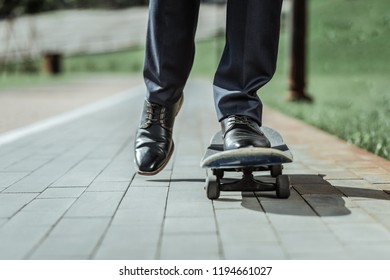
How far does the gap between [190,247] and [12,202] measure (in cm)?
106

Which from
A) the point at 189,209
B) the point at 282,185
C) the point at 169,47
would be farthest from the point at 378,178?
the point at 169,47

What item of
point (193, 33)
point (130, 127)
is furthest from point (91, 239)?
point (130, 127)

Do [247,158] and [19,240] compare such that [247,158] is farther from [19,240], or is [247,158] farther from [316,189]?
[19,240]

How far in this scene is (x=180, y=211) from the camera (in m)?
2.42

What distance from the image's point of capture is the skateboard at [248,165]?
2.46 meters

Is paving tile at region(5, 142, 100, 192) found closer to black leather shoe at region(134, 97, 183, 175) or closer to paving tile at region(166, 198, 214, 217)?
black leather shoe at region(134, 97, 183, 175)

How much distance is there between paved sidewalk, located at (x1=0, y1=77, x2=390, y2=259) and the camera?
194cm

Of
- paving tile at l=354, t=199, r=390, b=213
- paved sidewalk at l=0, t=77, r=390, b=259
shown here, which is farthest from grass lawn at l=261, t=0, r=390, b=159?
paving tile at l=354, t=199, r=390, b=213

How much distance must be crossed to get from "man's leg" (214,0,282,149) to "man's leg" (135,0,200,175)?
0.67 ft

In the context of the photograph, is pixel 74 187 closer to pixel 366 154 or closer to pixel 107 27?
pixel 366 154

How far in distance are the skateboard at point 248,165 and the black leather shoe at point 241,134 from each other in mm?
54

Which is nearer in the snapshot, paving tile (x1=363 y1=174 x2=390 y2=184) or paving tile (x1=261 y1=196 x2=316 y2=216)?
paving tile (x1=261 y1=196 x2=316 y2=216)

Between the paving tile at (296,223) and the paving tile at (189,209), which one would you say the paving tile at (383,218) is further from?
the paving tile at (189,209)
